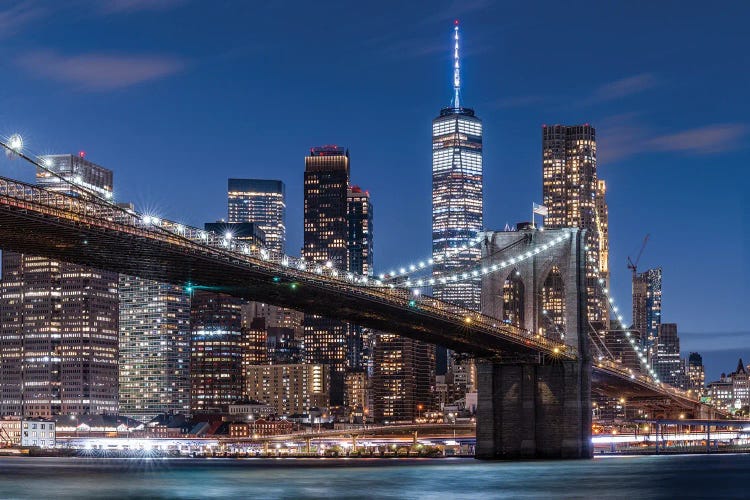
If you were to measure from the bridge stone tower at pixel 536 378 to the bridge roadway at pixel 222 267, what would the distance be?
60.5 inches

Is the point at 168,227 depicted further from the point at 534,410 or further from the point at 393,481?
the point at 534,410

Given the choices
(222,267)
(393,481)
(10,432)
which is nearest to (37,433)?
(10,432)

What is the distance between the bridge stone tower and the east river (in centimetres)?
281

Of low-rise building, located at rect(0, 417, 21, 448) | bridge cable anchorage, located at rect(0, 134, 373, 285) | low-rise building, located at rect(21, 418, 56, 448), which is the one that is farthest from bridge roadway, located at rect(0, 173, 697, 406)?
low-rise building, located at rect(0, 417, 21, 448)

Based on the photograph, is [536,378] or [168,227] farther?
[536,378]

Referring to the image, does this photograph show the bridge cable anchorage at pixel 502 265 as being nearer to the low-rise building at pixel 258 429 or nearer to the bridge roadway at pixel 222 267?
the bridge roadway at pixel 222 267

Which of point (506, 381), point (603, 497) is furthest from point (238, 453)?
point (603, 497)

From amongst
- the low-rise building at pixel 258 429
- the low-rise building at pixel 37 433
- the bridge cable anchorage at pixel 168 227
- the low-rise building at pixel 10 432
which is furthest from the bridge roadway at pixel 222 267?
the low-rise building at pixel 258 429

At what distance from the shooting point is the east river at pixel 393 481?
54.5 m

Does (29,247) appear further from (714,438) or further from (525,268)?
(714,438)

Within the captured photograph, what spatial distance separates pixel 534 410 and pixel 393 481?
1988 cm

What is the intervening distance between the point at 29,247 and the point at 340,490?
16956 mm

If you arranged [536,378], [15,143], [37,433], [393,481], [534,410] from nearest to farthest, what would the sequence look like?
[15,143] → [393,481] → [534,410] → [536,378] → [37,433]

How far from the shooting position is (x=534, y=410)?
267 feet
